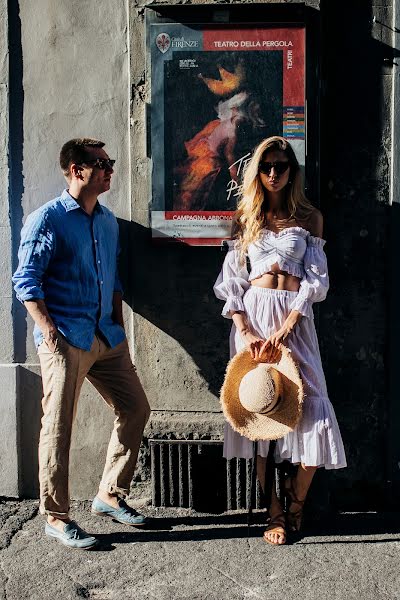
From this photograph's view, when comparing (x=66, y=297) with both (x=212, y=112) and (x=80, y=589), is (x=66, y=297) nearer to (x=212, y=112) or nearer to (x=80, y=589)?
(x=212, y=112)

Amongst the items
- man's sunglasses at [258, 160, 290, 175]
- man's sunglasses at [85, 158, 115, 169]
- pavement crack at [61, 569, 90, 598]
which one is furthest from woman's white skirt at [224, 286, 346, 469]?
pavement crack at [61, 569, 90, 598]

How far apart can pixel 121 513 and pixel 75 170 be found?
6.74ft

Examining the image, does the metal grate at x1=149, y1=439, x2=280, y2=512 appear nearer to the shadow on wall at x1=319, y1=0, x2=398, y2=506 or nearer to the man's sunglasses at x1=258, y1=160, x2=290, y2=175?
Result: the shadow on wall at x1=319, y1=0, x2=398, y2=506

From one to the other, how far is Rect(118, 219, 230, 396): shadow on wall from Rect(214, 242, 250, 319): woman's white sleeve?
1.26 ft

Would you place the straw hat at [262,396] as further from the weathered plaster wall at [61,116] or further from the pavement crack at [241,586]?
the weathered plaster wall at [61,116]

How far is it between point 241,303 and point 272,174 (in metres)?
0.75

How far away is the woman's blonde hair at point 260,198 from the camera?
4.82 metres

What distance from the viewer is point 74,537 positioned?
15.8 ft

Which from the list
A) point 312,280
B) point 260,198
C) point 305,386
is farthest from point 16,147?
point 305,386

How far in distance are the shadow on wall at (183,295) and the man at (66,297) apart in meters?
0.37

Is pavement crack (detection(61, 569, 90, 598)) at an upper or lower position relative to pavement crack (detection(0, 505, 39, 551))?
lower

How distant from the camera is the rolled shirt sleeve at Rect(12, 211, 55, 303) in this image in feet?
15.3

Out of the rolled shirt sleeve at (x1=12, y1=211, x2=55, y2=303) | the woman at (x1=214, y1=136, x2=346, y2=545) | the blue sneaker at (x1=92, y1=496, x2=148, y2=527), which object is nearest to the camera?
the rolled shirt sleeve at (x1=12, y1=211, x2=55, y2=303)

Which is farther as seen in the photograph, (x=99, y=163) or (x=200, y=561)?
(x=99, y=163)
